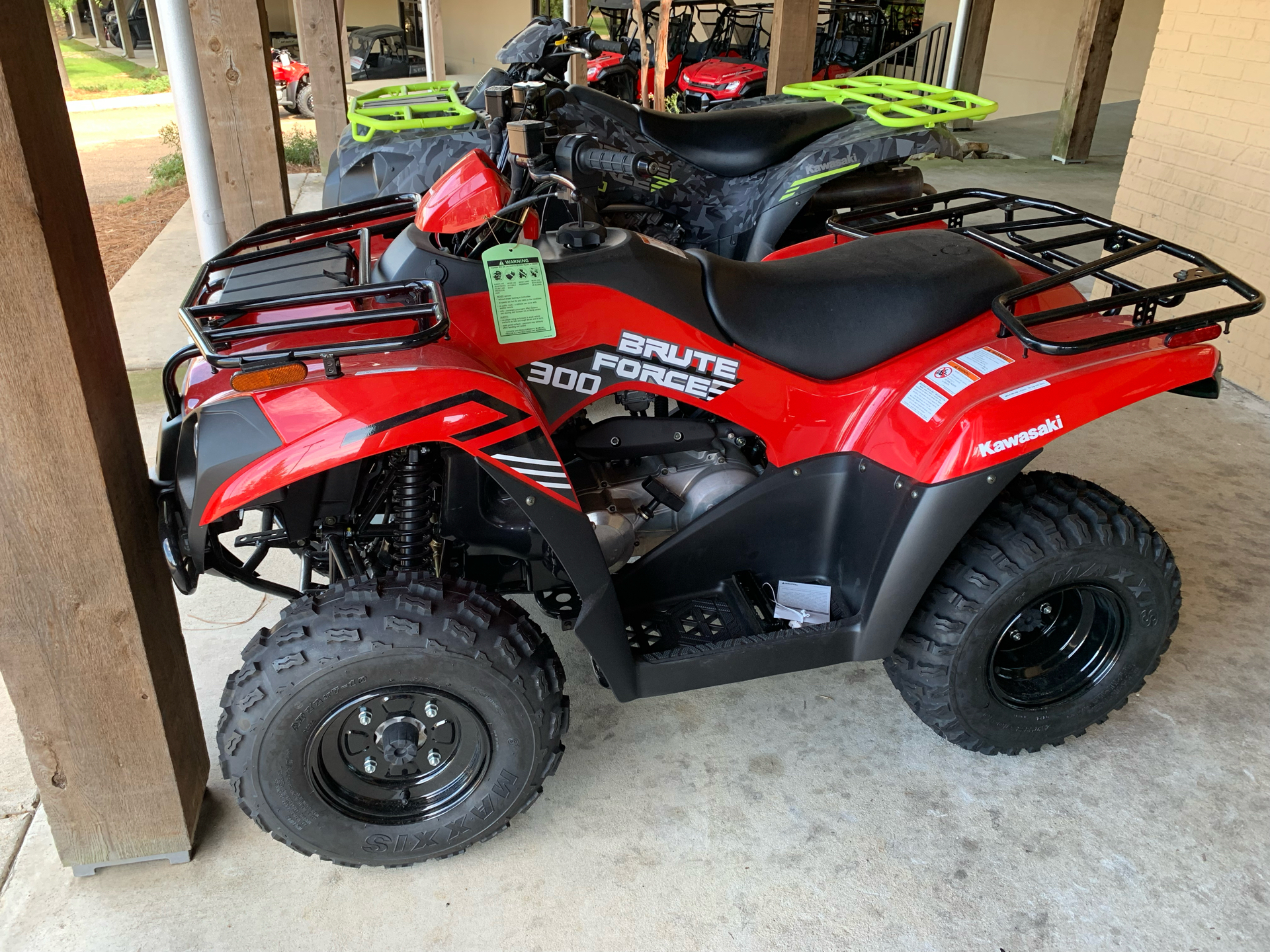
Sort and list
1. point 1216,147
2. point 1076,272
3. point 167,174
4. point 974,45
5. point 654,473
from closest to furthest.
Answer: point 1076,272
point 654,473
point 1216,147
point 167,174
point 974,45

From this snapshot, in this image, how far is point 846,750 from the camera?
246cm

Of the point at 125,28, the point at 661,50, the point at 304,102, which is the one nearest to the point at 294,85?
the point at 304,102

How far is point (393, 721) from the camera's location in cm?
199

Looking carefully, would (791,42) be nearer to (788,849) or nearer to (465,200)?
(465,200)

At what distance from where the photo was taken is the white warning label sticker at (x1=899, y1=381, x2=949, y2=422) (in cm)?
209

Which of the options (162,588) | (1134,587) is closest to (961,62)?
(1134,587)

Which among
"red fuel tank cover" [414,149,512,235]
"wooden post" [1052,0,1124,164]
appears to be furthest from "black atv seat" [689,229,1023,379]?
"wooden post" [1052,0,1124,164]

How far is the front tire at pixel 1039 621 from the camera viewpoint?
2193mm

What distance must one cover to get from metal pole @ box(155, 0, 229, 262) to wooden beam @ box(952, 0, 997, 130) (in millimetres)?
9206

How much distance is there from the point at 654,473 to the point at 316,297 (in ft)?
2.96

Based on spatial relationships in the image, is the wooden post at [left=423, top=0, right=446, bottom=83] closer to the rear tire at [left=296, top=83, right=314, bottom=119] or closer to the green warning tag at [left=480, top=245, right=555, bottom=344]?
the rear tire at [left=296, top=83, right=314, bottom=119]

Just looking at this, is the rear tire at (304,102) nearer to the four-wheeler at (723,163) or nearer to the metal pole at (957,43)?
the metal pole at (957,43)

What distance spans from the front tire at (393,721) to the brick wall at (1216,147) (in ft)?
13.3

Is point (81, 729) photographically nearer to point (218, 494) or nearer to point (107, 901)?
point (107, 901)
